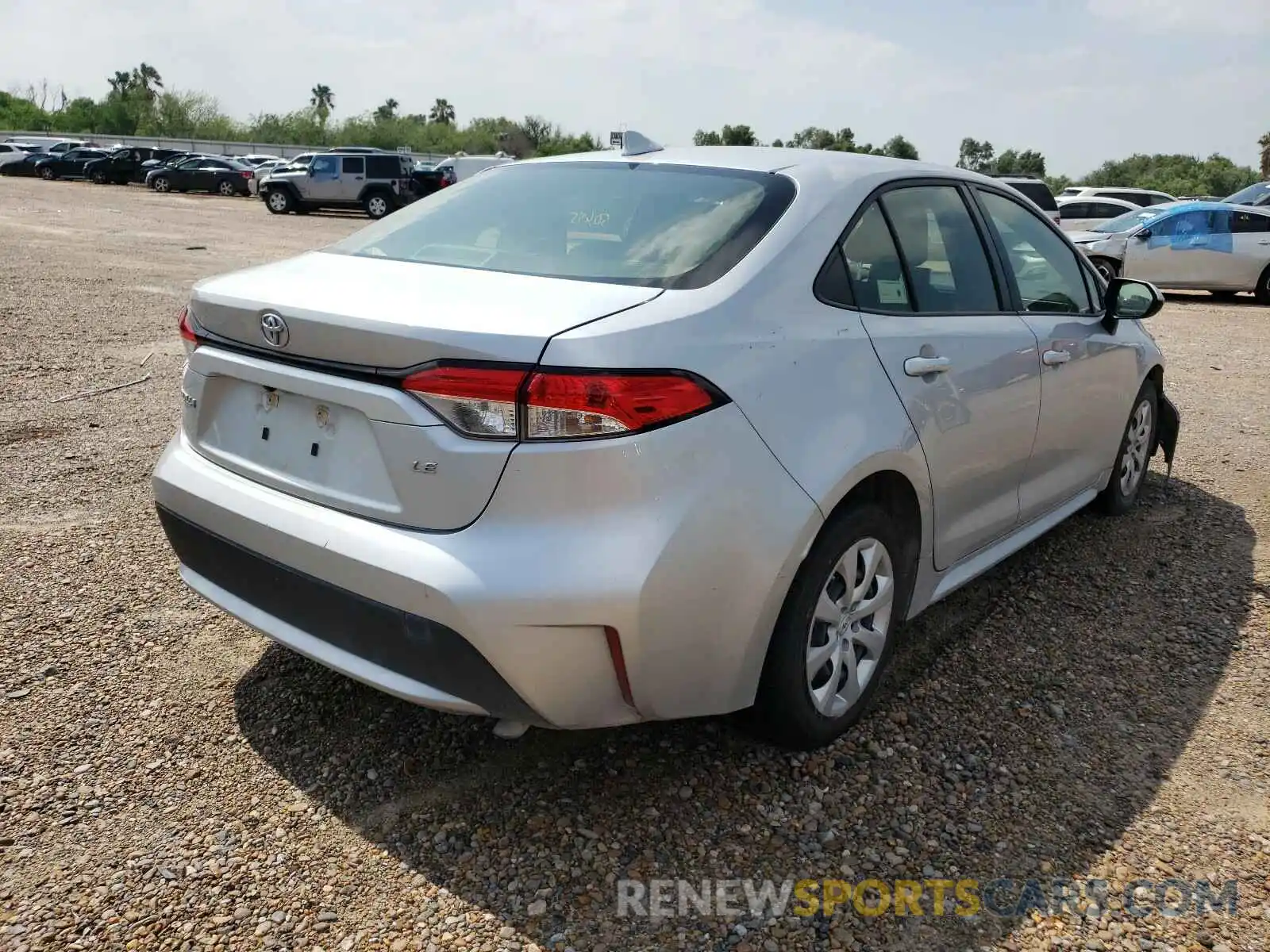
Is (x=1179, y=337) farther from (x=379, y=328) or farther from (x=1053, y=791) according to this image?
(x=379, y=328)

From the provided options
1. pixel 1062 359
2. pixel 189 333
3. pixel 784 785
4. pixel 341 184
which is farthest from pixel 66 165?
pixel 784 785

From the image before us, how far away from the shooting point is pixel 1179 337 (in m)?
11.5

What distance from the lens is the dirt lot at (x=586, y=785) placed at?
2312mm

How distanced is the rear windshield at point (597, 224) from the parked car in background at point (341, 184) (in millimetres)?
27183

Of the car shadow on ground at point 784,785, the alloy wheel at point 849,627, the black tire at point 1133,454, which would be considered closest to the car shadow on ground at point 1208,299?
the black tire at point 1133,454

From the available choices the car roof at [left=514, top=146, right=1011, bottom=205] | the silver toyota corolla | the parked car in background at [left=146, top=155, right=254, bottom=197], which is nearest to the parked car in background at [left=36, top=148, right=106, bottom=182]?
the parked car in background at [left=146, top=155, right=254, bottom=197]

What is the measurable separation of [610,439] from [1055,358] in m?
2.30

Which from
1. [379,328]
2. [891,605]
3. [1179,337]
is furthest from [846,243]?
[1179,337]

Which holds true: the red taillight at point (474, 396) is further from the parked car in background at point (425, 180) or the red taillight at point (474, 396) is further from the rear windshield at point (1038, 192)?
the parked car in background at point (425, 180)

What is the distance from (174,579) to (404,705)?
1347 mm

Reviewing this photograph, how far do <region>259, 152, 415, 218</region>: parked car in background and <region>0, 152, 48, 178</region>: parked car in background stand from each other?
64.9 feet

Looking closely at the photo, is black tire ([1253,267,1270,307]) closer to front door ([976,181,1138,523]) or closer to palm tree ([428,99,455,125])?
front door ([976,181,1138,523])

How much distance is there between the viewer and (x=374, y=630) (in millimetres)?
2381

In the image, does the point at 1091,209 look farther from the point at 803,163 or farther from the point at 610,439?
the point at 610,439
